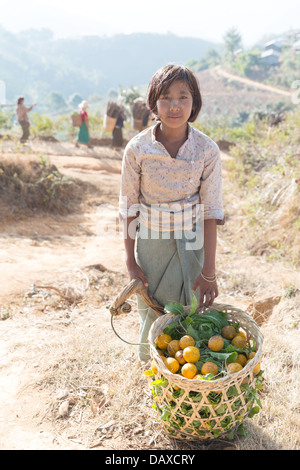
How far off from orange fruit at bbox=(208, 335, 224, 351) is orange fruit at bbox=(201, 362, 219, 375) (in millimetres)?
108

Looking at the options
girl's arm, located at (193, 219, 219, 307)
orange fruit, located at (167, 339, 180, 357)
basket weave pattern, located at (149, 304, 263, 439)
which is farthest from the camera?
girl's arm, located at (193, 219, 219, 307)

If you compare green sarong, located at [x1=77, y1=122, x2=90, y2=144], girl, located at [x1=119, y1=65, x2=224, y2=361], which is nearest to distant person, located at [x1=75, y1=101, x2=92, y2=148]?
green sarong, located at [x1=77, y1=122, x2=90, y2=144]

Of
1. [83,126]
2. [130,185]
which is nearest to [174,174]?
[130,185]

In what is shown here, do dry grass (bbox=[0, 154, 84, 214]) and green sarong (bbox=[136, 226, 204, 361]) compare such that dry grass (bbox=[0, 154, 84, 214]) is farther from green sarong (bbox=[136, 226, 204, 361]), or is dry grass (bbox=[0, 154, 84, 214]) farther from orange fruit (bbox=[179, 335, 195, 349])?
orange fruit (bbox=[179, 335, 195, 349])

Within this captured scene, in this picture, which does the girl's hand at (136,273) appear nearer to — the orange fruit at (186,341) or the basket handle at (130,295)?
the basket handle at (130,295)

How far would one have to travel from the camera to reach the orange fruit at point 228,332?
1.68m

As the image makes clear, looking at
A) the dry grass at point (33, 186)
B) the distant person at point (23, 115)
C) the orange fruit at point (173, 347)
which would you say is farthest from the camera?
the distant person at point (23, 115)

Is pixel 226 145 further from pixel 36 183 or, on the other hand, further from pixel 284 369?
pixel 284 369

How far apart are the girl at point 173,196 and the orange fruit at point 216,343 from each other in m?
0.19

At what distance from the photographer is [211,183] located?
5.33ft

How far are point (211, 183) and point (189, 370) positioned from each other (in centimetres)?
74

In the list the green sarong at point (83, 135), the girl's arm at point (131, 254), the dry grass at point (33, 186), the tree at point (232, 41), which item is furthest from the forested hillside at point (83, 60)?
the girl's arm at point (131, 254)

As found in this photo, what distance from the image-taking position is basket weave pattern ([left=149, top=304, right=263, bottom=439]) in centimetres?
138
